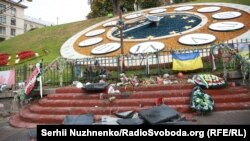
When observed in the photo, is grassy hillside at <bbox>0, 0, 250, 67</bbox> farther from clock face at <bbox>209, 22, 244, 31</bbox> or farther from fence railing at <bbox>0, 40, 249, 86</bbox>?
clock face at <bbox>209, 22, 244, 31</bbox>

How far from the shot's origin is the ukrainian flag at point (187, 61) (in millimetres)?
11297

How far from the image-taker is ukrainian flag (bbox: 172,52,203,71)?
11297 mm

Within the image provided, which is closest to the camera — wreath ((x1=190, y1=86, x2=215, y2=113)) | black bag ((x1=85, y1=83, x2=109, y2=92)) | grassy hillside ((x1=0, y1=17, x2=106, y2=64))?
wreath ((x1=190, y1=86, x2=215, y2=113))

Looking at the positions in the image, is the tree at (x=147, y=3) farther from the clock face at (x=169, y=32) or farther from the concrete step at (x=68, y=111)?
the concrete step at (x=68, y=111)

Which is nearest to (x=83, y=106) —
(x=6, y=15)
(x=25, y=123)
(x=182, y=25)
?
(x=25, y=123)

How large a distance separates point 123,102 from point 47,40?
50.2 feet

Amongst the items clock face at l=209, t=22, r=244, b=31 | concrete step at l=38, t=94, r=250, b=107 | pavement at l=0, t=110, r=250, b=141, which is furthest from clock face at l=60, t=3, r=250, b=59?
pavement at l=0, t=110, r=250, b=141

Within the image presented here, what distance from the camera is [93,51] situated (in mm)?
16531

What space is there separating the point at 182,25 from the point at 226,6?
4.71m

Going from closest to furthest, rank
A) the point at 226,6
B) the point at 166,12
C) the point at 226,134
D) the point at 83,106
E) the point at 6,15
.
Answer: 1. the point at 226,134
2. the point at 83,106
3. the point at 226,6
4. the point at 166,12
5. the point at 6,15

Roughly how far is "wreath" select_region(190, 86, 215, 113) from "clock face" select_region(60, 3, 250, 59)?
598cm

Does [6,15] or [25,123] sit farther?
[6,15]

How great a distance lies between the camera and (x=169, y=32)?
17.4 meters

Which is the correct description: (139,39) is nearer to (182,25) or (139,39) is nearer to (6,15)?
(182,25)
